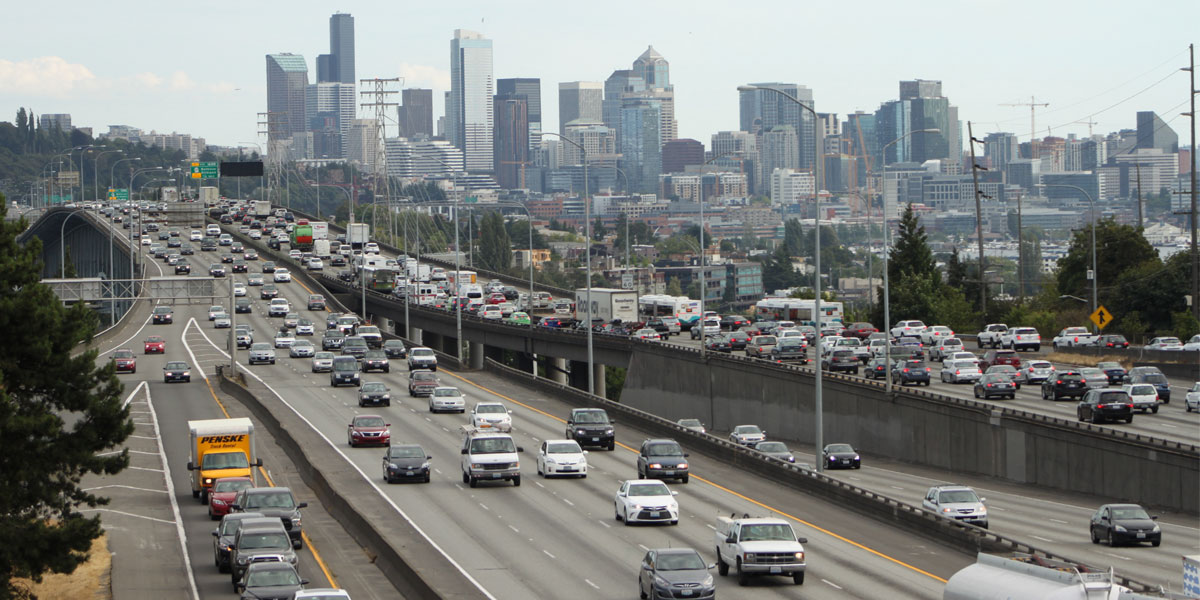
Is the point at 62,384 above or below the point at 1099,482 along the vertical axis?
above

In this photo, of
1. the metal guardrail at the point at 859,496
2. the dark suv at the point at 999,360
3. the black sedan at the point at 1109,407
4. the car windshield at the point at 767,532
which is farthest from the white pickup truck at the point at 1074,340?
the car windshield at the point at 767,532

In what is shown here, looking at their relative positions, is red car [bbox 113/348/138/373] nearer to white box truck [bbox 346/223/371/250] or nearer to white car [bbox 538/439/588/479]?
white car [bbox 538/439/588/479]

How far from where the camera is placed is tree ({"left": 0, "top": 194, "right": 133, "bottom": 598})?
106 feet

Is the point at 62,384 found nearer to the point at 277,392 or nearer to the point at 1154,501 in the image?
the point at 1154,501

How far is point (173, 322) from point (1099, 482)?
90.2 metres

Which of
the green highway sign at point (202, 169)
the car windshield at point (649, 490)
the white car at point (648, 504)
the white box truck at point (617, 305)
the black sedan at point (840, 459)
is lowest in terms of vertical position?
the black sedan at point (840, 459)

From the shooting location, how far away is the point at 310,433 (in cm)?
5675

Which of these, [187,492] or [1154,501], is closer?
[1154,501]

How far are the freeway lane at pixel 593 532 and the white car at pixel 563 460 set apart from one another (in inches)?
14.9

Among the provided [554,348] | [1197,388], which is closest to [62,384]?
[1197,388]

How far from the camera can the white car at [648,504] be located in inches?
1468

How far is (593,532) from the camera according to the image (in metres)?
36.8

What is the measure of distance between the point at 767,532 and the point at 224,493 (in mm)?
16387

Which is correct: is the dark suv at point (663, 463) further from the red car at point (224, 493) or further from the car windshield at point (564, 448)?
the red car at point (224, 493)
